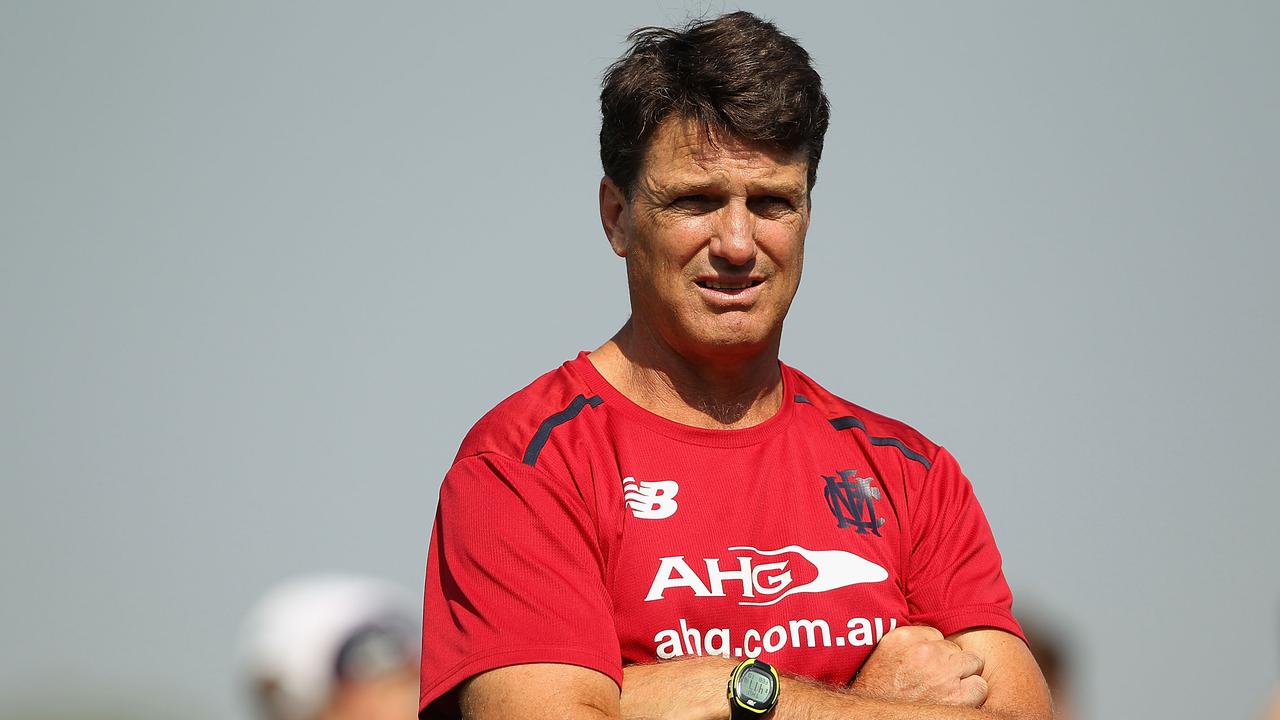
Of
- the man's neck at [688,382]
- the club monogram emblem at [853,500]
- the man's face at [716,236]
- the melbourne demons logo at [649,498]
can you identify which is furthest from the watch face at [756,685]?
the man's face at [716,236]

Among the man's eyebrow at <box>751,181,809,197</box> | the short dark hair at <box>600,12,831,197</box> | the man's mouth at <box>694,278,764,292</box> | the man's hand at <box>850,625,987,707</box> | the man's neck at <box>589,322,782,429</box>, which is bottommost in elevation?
the man's hand at <box>850,625,987,707</box>

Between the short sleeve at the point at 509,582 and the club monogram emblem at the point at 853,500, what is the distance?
921 mm

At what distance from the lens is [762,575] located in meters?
5.79

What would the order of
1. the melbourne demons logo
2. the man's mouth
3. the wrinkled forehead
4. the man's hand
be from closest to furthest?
the man's hand, the melbourne demons logo, the wrinkled forehead, the man's mouth

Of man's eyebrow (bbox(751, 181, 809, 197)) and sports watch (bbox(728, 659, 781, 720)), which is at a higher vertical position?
man's eyebrow (bbox(751, 181, 809, 197))

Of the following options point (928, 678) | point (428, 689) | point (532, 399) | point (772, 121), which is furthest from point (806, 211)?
point (428, 689)

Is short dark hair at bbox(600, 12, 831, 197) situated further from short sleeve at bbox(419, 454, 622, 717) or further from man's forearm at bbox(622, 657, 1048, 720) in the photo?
man's forearm at bbox(622, 657, 1048, 720)

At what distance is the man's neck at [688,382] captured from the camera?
618 centimetres

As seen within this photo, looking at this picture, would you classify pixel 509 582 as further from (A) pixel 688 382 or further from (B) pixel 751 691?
(A) pixel 688 382

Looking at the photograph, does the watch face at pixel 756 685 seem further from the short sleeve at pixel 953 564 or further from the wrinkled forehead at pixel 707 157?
the wrinkled forehead at pixel 707 157

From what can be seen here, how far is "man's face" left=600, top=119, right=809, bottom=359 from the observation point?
235 inches

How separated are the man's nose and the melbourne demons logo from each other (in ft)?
2.65

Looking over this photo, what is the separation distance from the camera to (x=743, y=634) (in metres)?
5.70

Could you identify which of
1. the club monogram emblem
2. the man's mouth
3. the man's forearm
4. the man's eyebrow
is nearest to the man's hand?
the man's forearm
